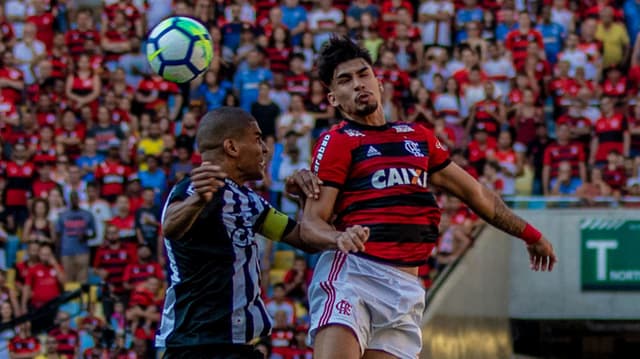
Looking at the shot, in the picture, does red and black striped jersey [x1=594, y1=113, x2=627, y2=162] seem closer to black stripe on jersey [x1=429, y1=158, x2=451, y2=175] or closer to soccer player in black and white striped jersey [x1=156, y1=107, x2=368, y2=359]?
black stripe on jersey [x1=429, y1=158, x2=451, y2=175]

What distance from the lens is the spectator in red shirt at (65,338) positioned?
506 inches

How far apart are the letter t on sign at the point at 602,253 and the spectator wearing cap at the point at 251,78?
4.82m

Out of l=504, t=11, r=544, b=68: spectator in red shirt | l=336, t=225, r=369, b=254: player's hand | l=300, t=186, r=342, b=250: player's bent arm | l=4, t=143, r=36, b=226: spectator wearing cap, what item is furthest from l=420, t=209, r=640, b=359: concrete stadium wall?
l=336, t=225, r=369, b=254: player's hand

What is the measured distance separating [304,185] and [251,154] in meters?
0.41

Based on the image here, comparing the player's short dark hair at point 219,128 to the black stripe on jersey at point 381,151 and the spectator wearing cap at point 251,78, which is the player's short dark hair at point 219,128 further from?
the spectator wearing cap at point 251,78

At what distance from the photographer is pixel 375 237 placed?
629 cm

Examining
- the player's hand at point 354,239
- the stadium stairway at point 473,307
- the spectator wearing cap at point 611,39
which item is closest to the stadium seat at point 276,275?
the stadium stairway at point 473,307

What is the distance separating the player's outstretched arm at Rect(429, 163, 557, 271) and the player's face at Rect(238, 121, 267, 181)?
1105 millimetres

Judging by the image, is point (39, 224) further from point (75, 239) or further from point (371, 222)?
point (371, 222)

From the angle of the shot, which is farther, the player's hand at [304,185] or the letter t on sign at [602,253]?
the letter t on sign at [602,253]

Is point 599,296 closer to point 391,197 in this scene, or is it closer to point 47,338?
point 47,338

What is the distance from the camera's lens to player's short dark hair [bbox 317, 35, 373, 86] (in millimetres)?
6555

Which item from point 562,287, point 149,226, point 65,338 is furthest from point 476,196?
point 149,226

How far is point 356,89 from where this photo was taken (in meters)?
6.46
